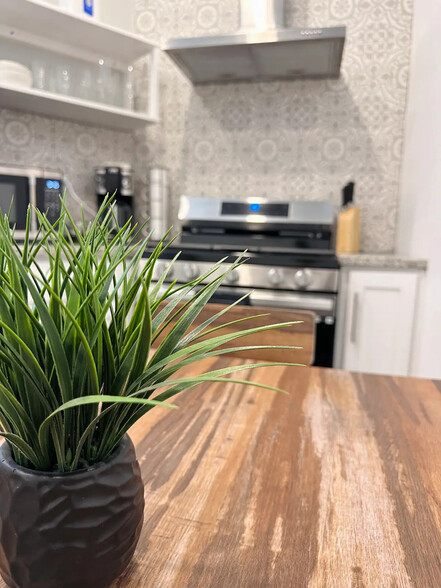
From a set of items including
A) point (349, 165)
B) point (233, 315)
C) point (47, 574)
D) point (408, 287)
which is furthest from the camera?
point (349, 165)

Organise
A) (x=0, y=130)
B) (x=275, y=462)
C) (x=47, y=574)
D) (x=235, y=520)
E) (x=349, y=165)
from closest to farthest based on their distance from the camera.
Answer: (x=47, y=574) → (x=235, y=520) → (x=275, y=462) → (x=0, y=130) → (x=349, y=165)

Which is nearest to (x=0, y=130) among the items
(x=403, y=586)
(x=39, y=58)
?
(x=39, y=58)

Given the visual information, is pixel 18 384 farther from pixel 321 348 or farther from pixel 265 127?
pixel 265 127

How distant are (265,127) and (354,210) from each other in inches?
28.9

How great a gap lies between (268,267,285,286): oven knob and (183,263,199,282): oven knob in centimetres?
34

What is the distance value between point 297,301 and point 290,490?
155 cm

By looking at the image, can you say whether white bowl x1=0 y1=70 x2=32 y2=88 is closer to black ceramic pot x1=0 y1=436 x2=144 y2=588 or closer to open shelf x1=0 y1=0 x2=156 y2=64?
open shelf x1=0 y1=0 x2=156 y2=64

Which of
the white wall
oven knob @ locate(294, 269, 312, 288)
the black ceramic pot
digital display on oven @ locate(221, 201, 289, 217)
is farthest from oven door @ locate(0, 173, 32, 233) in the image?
the black ceramic pot

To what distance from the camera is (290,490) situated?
19.4 inches

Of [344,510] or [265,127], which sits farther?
[265,127]

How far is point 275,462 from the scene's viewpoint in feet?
1.81

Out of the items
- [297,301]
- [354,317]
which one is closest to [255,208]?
[297,301]

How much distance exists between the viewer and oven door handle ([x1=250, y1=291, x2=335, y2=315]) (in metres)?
1.99

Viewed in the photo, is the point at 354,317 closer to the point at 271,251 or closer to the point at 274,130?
the point at 271,251
